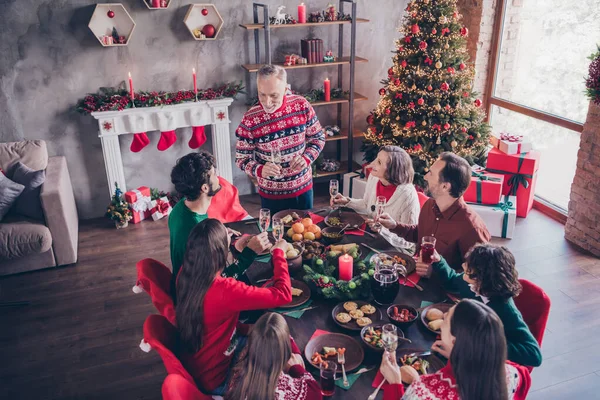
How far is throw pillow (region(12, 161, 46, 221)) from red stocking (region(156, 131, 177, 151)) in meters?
1.10

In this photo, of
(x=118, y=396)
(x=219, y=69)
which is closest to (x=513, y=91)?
(x=219, y=69)

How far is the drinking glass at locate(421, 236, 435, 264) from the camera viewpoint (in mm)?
2242

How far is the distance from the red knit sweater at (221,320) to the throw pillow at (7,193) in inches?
104

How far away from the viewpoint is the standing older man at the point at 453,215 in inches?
97.3

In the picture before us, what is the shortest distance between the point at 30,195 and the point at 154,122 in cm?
125

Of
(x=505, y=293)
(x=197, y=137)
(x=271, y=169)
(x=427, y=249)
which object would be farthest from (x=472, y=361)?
(x=197, y=137)

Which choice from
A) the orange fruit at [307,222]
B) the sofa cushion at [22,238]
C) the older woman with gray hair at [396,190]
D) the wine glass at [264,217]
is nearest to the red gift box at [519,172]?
the older woman with gray hair at [396,190]

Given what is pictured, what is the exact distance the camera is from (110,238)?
458cm

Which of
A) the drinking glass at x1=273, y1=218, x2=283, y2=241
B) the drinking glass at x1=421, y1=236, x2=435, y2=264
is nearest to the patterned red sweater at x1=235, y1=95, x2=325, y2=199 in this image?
the drinking glass at x1=273, y1=218, x2=283, y2=241

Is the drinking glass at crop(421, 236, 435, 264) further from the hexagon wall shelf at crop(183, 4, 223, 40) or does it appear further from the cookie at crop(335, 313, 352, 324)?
the hexagon wall shelf at crop(183, 4, 223, 40)

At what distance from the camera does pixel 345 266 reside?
7.46ft

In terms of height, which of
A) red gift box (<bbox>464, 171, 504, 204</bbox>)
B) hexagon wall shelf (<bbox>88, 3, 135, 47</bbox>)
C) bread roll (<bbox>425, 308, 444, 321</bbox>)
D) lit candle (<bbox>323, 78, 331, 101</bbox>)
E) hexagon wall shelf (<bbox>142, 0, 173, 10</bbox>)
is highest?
hexagon wall shelf (<bbox>142, 0, 173, 10</bbox>)

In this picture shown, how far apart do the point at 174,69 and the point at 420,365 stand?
3843 millimetres

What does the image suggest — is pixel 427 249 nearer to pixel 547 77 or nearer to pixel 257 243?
pixel 257 243
